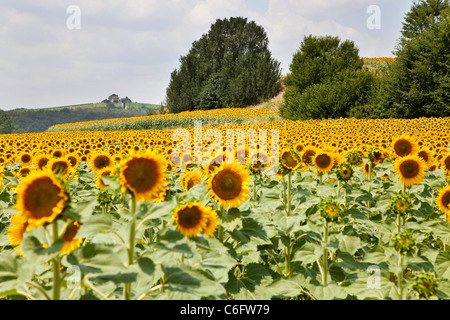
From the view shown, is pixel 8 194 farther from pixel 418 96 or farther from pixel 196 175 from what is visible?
pixel 418 96

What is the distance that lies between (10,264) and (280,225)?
2019mm

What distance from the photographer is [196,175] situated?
3146 mm

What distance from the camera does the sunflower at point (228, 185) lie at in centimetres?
244

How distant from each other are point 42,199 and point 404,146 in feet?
14.0

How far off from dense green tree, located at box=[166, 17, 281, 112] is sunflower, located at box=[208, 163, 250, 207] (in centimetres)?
4444

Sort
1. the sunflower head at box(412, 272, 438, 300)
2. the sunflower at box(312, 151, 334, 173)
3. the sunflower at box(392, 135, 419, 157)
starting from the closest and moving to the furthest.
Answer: the sunflower head at box(412, 272, 438, 300), the sunflower at box(312, 151, 334, 173), the sunflower at box(392, 135, 419, 157)

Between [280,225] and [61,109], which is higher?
[61,109]

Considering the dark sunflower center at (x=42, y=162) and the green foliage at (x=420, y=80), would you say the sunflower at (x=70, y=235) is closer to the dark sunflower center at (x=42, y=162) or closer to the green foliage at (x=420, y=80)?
the dark sunflower center at (x=42, y=162)

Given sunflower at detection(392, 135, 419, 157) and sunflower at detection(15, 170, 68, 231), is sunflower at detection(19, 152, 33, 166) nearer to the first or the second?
sunflower at detection(15, 170, 68, 231)

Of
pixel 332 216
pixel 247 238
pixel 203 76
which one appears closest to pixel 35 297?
pixel 247 238

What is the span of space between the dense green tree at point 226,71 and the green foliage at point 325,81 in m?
10.7

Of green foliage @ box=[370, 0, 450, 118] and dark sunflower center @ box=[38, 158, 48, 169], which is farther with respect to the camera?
green foliage @ box=[370, 0, 450, 118]

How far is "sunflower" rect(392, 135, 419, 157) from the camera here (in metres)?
4.08

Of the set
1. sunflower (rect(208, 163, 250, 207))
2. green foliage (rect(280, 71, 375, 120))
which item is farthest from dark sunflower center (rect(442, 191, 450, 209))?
green foliage (rect(280, 71, 375, 120))
